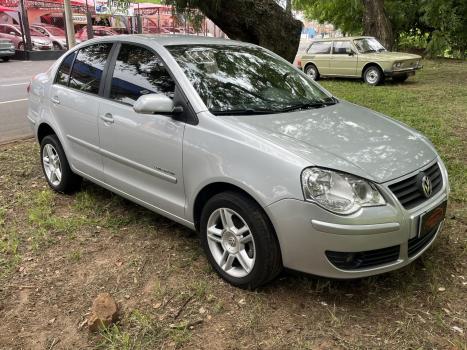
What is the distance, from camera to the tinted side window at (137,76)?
367 centimetres

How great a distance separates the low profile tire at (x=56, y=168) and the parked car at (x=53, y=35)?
24.1 metres

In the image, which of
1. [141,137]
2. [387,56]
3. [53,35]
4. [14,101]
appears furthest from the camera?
[53,35]

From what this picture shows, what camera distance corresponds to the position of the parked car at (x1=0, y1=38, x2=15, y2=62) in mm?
22291

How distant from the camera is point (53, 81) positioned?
491 cm

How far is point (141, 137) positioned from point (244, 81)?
92 centimetres

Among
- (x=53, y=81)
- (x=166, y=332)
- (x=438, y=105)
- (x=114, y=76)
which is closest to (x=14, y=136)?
(x=53, y=81)

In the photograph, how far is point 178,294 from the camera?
3205 millimetres

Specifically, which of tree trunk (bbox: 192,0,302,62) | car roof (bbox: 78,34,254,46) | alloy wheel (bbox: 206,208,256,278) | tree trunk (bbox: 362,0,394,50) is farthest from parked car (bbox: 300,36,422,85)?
alloy wheel (bbox: 206,208,256,278)

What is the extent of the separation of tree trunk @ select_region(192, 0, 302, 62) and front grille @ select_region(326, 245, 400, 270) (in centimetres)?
567

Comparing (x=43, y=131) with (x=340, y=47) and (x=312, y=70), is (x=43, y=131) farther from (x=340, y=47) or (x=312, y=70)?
(x=312, y=70)

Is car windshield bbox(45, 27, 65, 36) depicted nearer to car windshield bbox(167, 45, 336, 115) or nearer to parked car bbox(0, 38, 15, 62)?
parked car bbox(0, 38, 15, 62)

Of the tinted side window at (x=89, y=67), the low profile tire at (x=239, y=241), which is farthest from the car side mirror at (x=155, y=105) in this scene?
the tinted side window at (x=89, y=67)

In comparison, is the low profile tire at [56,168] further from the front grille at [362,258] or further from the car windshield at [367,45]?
the car windshield at [367,45]

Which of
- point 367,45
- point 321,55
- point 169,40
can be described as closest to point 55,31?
point 321,55
